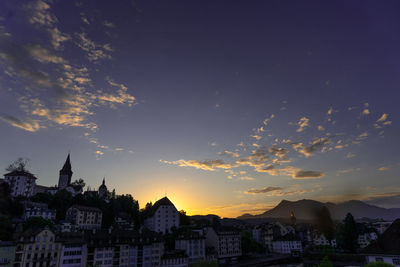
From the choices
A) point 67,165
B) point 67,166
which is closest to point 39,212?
point 67,166

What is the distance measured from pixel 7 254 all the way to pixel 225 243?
75847 mm

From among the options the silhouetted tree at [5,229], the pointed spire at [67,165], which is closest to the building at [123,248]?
the silhouetted tree at [5,229]

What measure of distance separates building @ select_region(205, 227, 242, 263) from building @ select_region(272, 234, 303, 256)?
32.2m

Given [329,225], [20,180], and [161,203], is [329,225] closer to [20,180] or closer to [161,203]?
[161,203]

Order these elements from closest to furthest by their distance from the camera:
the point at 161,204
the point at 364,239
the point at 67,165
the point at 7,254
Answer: the point at 7,254
the point at 161,204
the point at 364,239
the point at 67,165

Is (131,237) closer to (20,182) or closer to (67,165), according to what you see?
(20,182)

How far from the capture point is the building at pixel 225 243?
106188 mm

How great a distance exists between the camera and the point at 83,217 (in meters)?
111

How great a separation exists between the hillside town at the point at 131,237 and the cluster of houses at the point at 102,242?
8.3 inches

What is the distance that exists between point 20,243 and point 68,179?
106 metres

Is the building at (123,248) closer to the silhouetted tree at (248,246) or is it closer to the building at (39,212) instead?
the building at (39,212)

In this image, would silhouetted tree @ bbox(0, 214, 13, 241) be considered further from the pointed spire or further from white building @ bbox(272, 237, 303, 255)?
white building @ bbox(272, 237, 303, 255)

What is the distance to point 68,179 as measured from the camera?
160125mm

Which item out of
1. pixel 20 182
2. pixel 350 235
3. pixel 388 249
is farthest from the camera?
pixel 20 182
